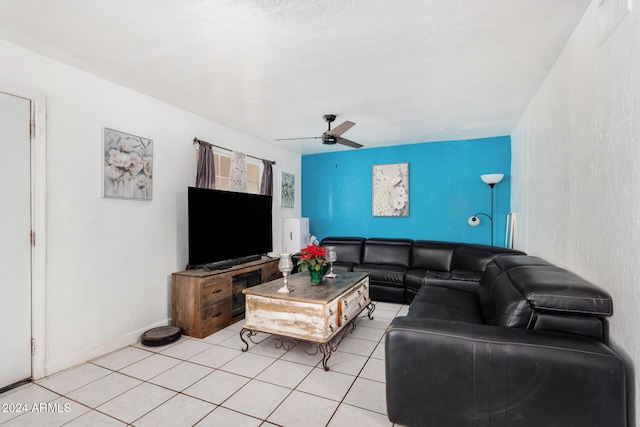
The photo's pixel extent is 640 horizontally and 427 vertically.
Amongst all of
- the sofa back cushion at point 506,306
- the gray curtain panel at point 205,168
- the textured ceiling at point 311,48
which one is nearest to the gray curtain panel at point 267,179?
the gray curtain panel at point 205,168

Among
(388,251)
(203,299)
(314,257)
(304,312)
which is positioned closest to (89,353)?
(203,299)

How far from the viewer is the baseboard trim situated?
2.49 m

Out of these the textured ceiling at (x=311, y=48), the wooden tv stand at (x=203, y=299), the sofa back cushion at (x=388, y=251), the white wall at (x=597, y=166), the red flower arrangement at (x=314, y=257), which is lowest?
the wooden tv stand at (x=203, y=299)

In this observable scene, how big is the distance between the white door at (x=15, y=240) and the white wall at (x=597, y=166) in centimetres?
380

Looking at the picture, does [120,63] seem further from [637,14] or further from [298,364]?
[637,14]

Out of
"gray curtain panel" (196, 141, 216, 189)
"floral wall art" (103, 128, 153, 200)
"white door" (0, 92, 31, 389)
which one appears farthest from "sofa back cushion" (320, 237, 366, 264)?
"white door" (0, 92, 31, 389)

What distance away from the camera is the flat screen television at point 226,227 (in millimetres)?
3428

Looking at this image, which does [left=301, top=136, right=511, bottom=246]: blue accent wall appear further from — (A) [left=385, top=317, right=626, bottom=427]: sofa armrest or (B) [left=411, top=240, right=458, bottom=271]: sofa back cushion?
(A) [left=385, top=317, right=626, bottom=427]: sofa armrest

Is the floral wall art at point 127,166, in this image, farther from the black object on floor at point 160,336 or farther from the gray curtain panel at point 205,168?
the black object on floor at point 160,336

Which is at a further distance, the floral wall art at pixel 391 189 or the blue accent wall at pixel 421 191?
the floral wall art at pixel 391 189

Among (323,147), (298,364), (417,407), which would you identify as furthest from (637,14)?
(323,147)

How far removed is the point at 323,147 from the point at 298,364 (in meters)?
3.96

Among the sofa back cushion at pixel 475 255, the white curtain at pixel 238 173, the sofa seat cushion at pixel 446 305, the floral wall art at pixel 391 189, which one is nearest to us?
the sofa seat cushion at pixel 446 305

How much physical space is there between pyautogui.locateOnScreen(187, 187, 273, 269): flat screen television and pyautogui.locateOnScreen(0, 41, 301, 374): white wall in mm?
364
